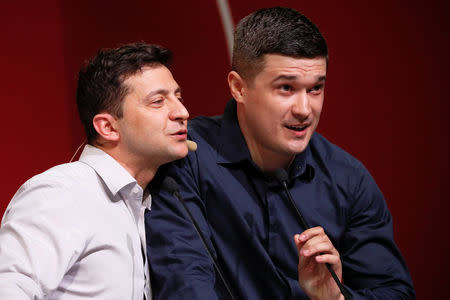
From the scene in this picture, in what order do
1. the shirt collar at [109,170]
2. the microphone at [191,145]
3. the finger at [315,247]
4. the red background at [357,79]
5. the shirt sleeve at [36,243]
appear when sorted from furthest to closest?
the red background at [357,79]
the microphone at [191,145]
the shirt collar at [109,170]
the finger at [315,247]
the shirt sleeve at [36,243]

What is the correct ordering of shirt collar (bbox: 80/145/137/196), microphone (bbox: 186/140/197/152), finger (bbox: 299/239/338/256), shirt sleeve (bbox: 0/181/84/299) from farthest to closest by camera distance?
microphone (bbox: 186/140/197/152) < shirt collar (bbox: 80/145/137/196) < finger (bbox: 299/239/338/256) < shirt sleeve (bbox: 0/181/84/299)

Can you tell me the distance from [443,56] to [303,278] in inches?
39.1

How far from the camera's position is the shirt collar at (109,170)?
4.12 ft

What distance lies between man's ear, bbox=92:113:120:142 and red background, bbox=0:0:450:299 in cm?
48

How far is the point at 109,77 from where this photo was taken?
1.36m

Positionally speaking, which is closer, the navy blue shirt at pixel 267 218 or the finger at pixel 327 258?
the finger at pixel 327 258

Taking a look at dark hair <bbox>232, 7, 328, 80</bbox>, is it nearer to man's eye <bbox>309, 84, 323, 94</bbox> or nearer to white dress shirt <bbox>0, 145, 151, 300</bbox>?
man's eye <bbox>309, 84, 323, 94</bbox>

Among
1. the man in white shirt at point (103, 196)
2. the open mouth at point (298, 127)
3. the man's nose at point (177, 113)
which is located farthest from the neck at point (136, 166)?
the open mouth at point (298, 127)

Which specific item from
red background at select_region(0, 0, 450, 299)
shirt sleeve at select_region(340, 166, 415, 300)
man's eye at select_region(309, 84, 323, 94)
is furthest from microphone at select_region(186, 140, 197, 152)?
red background at select_region(0, 0, 450, 299)

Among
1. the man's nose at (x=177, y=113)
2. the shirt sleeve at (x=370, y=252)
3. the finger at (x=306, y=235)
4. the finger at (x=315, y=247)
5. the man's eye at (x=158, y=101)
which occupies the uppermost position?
the man's eye at (x=158, y=101)

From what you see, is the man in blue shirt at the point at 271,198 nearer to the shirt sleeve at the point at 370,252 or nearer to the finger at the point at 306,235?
the shirt sleeve at the point at 370,252

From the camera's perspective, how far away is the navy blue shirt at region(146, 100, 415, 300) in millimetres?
1348

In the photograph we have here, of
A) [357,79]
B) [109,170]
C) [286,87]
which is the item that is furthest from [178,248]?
[357,79]

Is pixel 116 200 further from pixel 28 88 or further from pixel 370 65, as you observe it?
pixel 370 65
